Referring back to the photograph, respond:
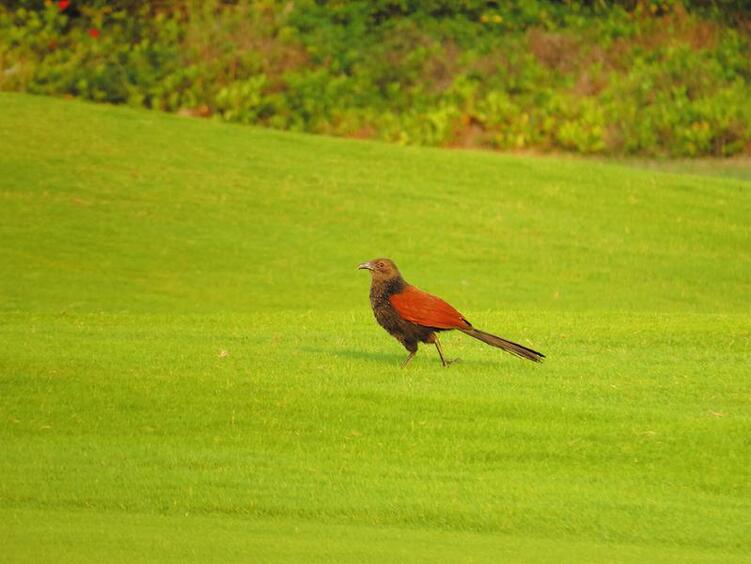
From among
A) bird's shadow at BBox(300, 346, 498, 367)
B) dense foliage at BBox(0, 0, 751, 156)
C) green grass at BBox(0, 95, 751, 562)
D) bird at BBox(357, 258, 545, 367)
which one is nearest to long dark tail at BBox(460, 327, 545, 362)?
bird at BBox(357, 258, 545, 367)

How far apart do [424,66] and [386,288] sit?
1947 centimetres

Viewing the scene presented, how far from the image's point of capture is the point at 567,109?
27.0 m

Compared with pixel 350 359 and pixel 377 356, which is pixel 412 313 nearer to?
pixel 350 359

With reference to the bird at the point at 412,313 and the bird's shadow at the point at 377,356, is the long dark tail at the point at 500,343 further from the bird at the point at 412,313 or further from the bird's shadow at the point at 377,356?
the bird's shadow at the point at 377,356

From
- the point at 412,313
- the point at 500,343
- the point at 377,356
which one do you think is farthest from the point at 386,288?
the point at 377,356

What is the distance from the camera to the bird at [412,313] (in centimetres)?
1009

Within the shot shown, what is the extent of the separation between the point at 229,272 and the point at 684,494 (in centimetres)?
1067

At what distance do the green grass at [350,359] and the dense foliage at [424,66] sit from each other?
3.43m

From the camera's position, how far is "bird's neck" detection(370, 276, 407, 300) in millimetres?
10258

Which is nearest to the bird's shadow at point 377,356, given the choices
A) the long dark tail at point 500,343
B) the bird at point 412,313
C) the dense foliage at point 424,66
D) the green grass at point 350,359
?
the green grass at point 350,359

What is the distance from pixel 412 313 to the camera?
10125 millimetres

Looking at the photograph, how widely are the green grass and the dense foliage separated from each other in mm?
3432

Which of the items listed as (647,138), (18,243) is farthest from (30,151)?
(647,138)

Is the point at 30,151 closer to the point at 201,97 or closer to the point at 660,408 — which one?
the point at 201,97
